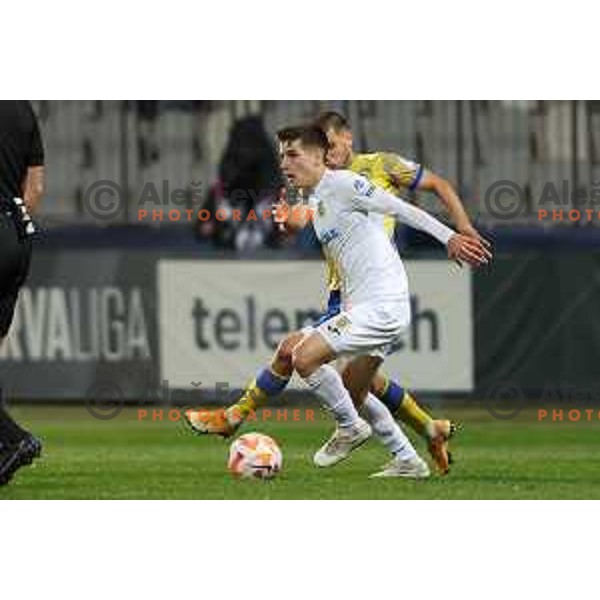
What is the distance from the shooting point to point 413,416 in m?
14.2

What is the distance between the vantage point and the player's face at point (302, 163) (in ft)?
44.7

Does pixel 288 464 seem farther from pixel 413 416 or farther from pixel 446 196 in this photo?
pixel 446 196

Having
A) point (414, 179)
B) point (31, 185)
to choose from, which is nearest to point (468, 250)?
point (414, 179)

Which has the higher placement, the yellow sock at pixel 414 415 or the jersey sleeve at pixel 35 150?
the jersey sleeve at pixel 35 150

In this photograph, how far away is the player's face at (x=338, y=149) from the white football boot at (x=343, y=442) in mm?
1599

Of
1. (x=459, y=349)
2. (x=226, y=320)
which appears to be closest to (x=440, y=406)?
(x=459, y=349)

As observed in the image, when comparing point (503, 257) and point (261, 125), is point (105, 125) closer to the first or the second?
point (261, 125)

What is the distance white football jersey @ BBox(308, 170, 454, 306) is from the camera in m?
13.5

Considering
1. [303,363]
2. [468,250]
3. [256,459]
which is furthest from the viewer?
[256,459]

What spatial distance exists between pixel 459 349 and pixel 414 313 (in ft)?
1.70

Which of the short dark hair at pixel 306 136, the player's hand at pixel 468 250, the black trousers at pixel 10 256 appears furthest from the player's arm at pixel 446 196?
the black trousers at pixel 10 256

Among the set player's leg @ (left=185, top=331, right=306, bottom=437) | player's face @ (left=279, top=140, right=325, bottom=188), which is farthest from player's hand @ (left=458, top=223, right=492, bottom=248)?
player's leg @ (left=185, top=331, right=306, bottom=437)

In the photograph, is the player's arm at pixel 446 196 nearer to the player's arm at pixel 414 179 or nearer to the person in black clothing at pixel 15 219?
the player's arm at pixel 414 179

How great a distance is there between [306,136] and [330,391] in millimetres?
1547
